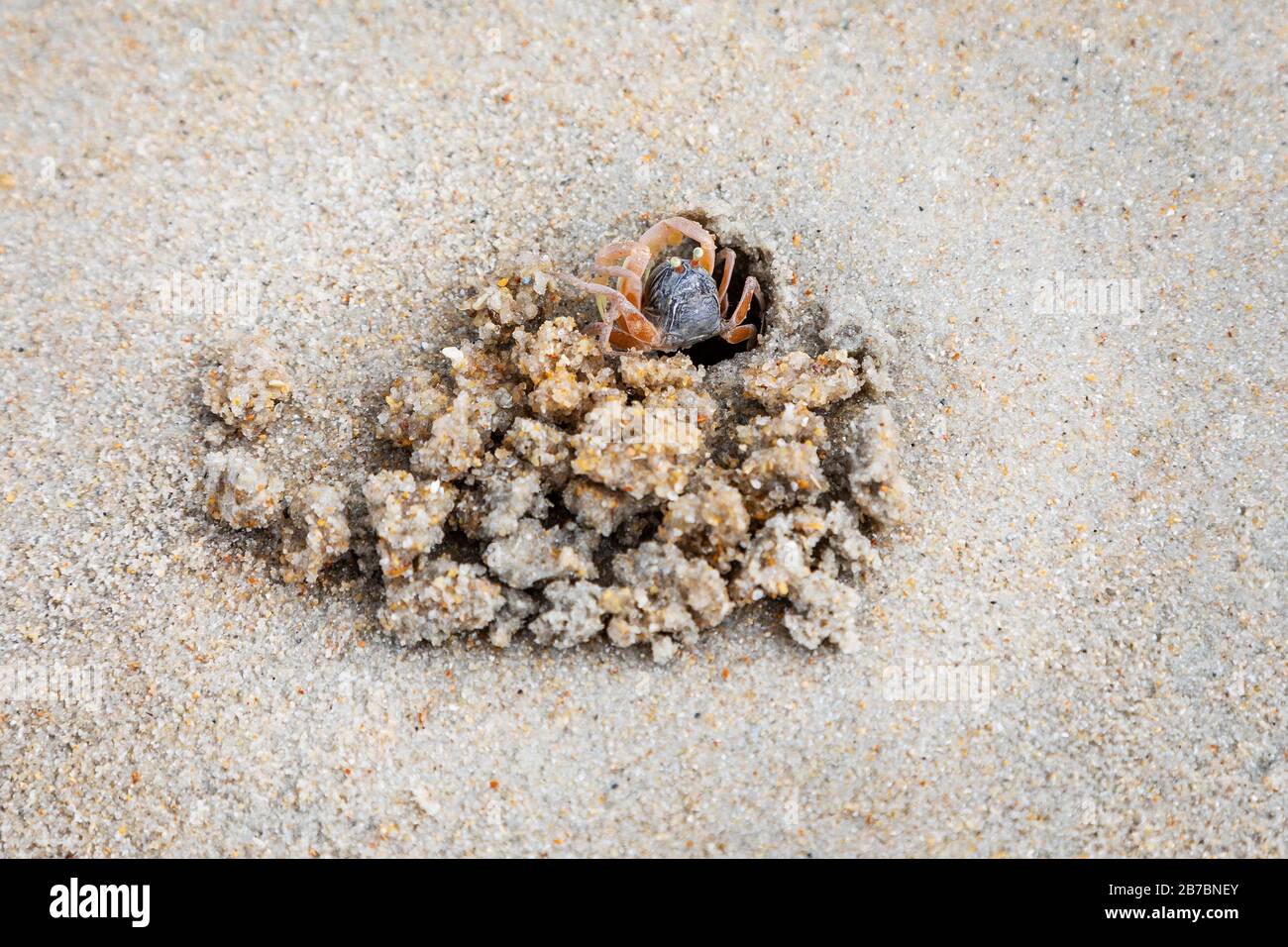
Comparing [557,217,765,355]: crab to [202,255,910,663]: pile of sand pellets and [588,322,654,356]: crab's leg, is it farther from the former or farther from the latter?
[202,255,910,663]: pile of sand pellets

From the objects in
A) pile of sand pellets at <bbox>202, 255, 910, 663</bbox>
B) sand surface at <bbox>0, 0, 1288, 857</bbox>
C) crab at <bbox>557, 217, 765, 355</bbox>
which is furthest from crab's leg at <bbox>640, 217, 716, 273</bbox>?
pile of sand pellets at <bbox>202, 255, 910, 663</bbox>

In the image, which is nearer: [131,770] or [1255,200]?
[131,770]

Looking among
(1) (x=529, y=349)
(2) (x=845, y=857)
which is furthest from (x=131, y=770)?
(2) (x=845, y=857)

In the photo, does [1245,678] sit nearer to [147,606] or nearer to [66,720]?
[147,606]

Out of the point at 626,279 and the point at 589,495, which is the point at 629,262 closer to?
the point at 626,279

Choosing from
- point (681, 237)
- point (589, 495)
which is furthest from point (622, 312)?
point (589, 495)
